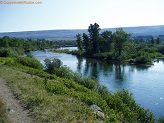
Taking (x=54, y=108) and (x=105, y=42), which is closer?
(x=54, y=108)

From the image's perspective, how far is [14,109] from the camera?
1288cm

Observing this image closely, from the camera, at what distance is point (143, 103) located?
26.9 m

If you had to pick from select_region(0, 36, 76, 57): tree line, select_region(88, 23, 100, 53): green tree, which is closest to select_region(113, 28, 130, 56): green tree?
select_region(88, 23, 100, 53): green tree

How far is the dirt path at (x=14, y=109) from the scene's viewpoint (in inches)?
451

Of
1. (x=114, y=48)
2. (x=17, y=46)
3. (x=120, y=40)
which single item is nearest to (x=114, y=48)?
(x=114, y=48)

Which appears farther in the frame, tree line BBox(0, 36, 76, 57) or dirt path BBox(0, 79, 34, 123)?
tree line BBox(0, 36, 76, 57)

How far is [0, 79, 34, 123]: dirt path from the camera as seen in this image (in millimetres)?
11453

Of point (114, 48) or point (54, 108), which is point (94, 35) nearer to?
point (114, 48)

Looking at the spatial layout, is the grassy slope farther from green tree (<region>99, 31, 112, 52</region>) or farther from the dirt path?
green tree (<region>99, 31, 112, 52</region>)

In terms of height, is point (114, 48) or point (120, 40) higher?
point (120, 40)

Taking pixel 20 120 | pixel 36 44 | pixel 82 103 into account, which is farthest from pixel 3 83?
pixel 36 44

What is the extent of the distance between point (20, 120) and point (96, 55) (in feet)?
224

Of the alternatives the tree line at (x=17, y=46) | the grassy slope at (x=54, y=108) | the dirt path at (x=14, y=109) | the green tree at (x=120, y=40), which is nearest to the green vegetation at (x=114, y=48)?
the green tree at (x=120, y=40)

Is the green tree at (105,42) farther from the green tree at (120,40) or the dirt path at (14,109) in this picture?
the dirt path at (14,109)
